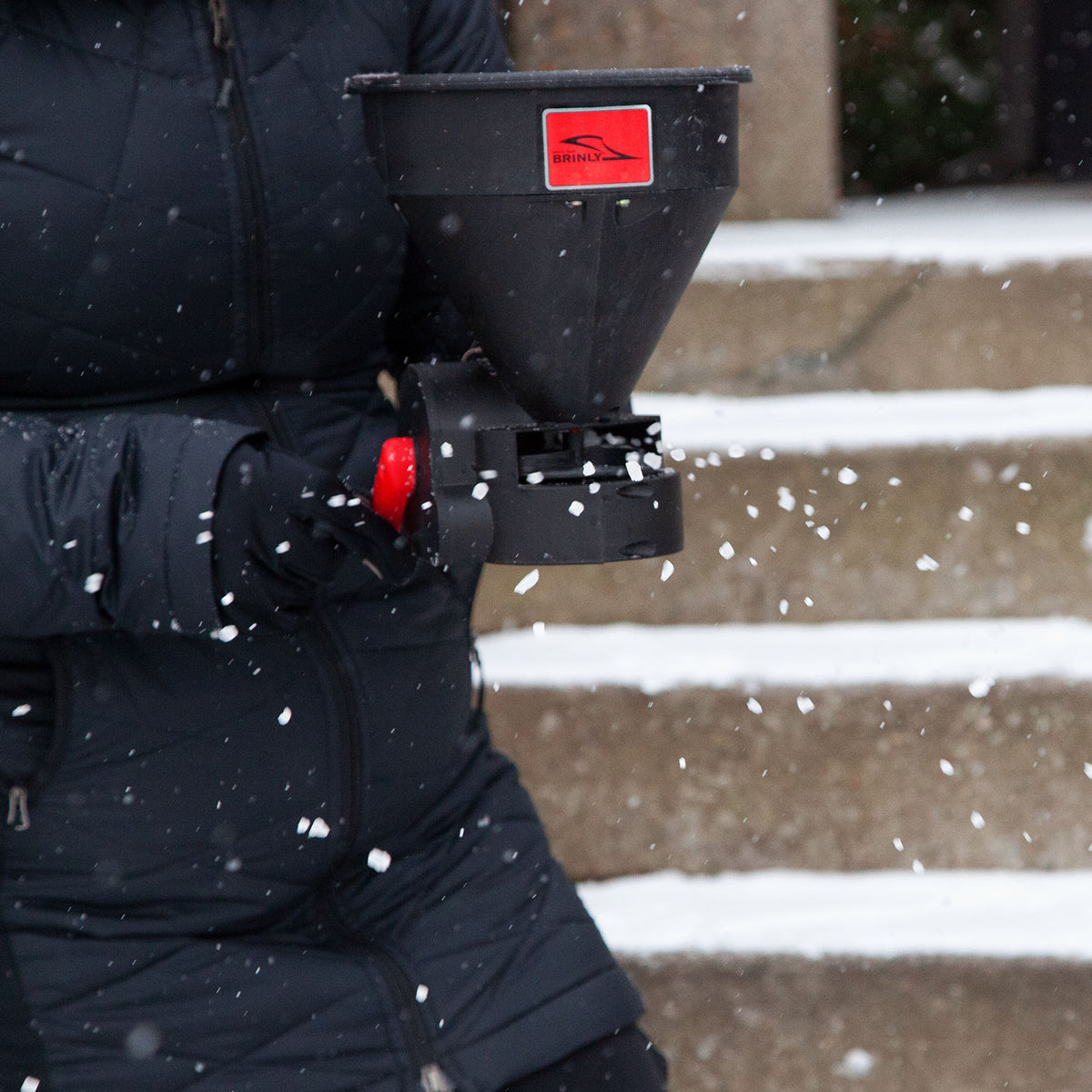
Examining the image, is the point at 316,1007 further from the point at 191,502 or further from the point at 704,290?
the point at 704,290

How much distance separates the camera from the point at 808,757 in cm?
186

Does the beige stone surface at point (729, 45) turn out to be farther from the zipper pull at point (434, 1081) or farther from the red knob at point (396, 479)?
the zipper pull at point (434, 1081)


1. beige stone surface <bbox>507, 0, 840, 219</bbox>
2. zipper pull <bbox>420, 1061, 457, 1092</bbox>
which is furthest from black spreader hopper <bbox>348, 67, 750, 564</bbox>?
beige stone surface <bbox>507, 0, 840, 219</bbox>

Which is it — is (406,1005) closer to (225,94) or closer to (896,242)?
(225,94)

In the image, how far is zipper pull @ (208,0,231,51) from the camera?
108cm

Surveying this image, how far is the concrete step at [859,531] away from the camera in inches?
76.6

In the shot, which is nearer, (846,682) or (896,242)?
(846,682)

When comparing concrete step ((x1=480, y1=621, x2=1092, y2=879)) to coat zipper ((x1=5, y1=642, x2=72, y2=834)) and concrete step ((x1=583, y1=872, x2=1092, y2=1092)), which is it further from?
coat zipper ((x1=5, y1=642, x2=72, y2=834))

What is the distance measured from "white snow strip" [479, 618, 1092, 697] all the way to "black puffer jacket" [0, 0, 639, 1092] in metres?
0.62

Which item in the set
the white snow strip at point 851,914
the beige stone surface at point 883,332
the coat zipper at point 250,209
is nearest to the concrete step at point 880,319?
the beige stone surface at point 883,332

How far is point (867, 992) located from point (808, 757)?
0.95 ft

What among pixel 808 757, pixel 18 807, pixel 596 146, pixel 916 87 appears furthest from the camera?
pixel 916 87

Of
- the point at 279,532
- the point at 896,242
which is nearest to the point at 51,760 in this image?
the point at 279,532

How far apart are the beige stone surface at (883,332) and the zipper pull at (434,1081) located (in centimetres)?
121
